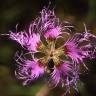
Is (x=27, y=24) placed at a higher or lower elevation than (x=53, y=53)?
higher

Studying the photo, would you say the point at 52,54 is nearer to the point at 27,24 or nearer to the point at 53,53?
the point at 53,53

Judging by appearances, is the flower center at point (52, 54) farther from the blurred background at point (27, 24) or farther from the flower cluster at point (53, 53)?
the blurred background at point (27, 24)

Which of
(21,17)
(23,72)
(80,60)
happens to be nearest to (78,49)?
(80,60)

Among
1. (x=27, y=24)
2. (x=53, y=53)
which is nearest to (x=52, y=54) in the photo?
(x=53, y=53)

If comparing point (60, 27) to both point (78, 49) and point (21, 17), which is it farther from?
point (21, 17)

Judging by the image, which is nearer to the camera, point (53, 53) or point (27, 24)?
point (53, 53)

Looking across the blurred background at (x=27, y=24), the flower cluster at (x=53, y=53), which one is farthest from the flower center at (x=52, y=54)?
the blurred background at (x=27, y=24)
